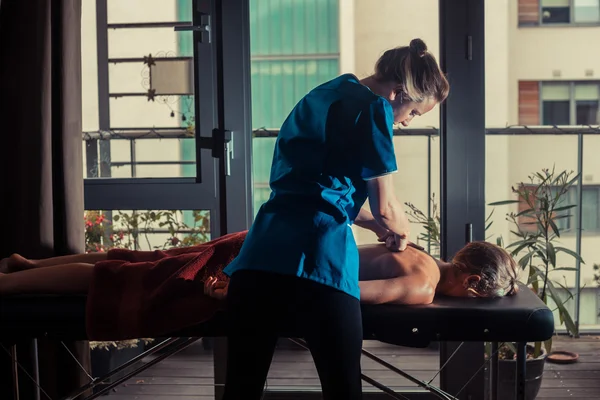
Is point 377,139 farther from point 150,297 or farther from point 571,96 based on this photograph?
point 571,96

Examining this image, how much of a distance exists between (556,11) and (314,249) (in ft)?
8.81

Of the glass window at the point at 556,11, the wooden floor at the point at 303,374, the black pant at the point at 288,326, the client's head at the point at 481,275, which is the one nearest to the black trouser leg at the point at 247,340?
the black pant at the point at 288,326

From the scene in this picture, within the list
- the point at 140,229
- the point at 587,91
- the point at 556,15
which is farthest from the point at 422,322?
the point at 556,15

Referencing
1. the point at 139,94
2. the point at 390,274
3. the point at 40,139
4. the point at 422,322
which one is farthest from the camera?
the point at 139,94

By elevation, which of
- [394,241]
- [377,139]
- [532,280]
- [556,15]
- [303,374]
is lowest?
[303,374]

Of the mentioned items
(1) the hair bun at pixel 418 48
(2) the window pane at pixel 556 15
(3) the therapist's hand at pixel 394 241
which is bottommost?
(3) the therapist's hand at pixel 394 241

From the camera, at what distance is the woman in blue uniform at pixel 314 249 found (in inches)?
51.7

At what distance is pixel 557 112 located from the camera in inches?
133

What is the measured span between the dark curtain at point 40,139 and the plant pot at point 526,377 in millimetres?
1464

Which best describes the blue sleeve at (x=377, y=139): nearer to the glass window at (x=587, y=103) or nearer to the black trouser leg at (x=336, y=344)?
the black trouser leg at (x=336, y=344)

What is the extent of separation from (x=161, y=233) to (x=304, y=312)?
1.78 m

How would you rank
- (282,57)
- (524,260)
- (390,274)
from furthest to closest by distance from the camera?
(524,260), (282,57), (390,274)

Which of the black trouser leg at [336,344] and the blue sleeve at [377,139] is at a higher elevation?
the blue sleeve at [377,139]

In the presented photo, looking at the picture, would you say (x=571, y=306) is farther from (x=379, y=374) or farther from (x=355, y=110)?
(x=355, y=110)
